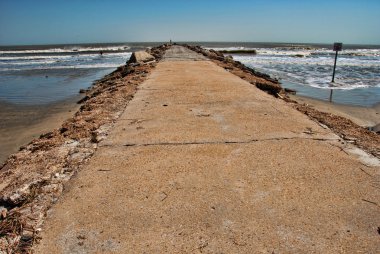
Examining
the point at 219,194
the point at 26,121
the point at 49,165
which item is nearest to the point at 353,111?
the point at 219,194

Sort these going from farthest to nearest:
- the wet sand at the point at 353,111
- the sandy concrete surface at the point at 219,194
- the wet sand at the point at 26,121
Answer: the wet sand at the point at 353,111, the wet sand at the point at 26,121, the sandy concrete surface at the point at 219,194

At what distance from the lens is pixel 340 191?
10.3 feet

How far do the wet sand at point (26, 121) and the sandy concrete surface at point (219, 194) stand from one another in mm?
2975

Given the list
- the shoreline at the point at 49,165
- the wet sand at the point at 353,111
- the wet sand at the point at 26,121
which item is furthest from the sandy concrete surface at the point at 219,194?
the wet sand at the point at 353,111

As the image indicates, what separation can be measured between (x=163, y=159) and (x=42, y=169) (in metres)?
1.32

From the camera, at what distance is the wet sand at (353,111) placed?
8664mm

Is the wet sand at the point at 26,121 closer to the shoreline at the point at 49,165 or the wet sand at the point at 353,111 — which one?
the shoreline at the point at 49,165

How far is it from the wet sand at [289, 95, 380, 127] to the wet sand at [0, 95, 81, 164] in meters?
7.11

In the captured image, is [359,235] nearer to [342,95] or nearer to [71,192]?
[71,192]

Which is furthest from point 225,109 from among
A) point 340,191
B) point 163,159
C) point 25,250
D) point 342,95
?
point 342,95

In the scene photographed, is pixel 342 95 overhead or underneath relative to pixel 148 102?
underneath

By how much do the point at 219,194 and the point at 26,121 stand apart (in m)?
7.10

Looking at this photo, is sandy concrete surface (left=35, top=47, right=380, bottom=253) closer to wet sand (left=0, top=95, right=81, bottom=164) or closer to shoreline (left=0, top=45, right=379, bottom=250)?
shoreline (left=0, top=45, right=379, bottom=250)

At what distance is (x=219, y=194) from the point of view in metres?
3.06
